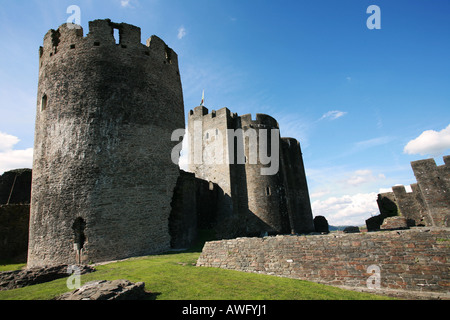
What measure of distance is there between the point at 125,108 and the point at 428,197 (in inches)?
795

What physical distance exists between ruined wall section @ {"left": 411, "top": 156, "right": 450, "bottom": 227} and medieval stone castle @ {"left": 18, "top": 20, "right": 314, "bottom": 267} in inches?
525

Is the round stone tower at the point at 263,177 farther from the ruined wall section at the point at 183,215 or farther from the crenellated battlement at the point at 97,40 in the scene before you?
the crenellated battlement at the point at 97,40

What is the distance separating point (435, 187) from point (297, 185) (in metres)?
13.8

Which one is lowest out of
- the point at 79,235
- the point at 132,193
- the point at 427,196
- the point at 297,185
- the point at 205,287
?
the point at 205,287

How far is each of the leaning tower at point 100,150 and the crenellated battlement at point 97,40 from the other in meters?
0.05

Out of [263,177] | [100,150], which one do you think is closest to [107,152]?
[100,150]

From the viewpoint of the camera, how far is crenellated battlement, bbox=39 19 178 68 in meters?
13.6

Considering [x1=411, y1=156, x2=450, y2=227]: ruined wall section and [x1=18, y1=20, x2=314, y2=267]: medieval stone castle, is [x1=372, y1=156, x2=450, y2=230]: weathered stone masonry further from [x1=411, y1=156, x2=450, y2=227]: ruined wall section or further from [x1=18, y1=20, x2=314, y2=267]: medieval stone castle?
[x1=18, y1=20, x2=314, y2=267]: medieval stone castle

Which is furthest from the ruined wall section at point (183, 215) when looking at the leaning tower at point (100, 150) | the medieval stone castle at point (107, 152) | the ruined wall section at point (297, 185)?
the ruined wall section at point (297, 185)

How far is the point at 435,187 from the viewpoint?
55.6 ft

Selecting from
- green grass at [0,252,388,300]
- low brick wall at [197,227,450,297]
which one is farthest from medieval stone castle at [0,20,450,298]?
green grass at [0,252,388,300]

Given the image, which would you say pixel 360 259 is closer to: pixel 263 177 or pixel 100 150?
pixel 100 150
